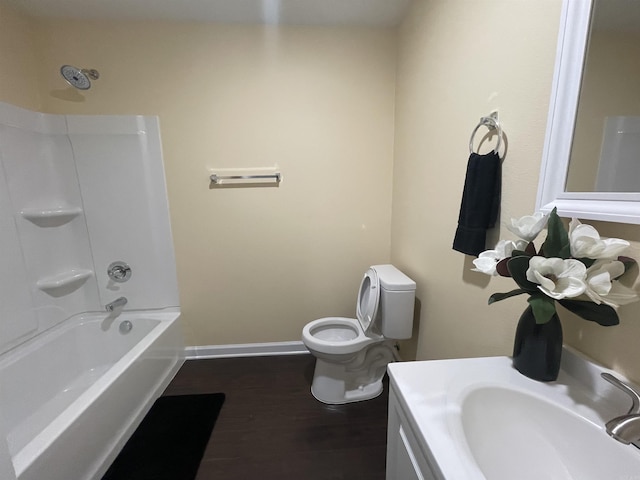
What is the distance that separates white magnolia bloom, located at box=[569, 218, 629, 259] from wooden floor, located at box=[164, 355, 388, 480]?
1.32 m

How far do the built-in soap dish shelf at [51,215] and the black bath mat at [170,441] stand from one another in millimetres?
1416

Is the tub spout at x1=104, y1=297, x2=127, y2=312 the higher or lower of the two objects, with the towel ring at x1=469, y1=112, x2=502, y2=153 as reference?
lower

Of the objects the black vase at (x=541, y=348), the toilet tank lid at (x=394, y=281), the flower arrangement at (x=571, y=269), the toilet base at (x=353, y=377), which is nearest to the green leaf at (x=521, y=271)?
the flower arrangement at (x=571, y=269)

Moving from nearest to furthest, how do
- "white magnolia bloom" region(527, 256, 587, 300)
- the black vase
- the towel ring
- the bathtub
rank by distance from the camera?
"white magnolia bloom" region(527, 256, 587, 300), the black vase, the towel ring, the bathtub

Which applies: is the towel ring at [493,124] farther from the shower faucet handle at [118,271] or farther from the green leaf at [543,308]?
the shower faucet handle at [118,271]

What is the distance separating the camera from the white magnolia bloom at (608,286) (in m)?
0.58

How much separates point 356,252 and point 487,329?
121cm

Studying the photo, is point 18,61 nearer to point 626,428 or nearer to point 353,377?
point 353,377

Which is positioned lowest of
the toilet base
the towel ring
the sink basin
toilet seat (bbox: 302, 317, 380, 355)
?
the toilet base

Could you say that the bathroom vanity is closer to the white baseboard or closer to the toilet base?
the toilet base

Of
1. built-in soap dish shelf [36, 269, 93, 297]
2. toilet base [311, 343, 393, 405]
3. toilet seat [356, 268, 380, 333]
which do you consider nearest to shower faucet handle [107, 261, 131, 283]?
built-in soap dish shelf [36, 269, 93, 297]

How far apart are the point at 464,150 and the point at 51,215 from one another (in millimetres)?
2501

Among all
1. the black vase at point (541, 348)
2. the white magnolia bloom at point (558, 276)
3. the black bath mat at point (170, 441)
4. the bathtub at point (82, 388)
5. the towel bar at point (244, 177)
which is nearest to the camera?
the white magnolia bloom at point (558, 276)

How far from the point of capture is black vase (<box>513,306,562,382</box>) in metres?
0.71
